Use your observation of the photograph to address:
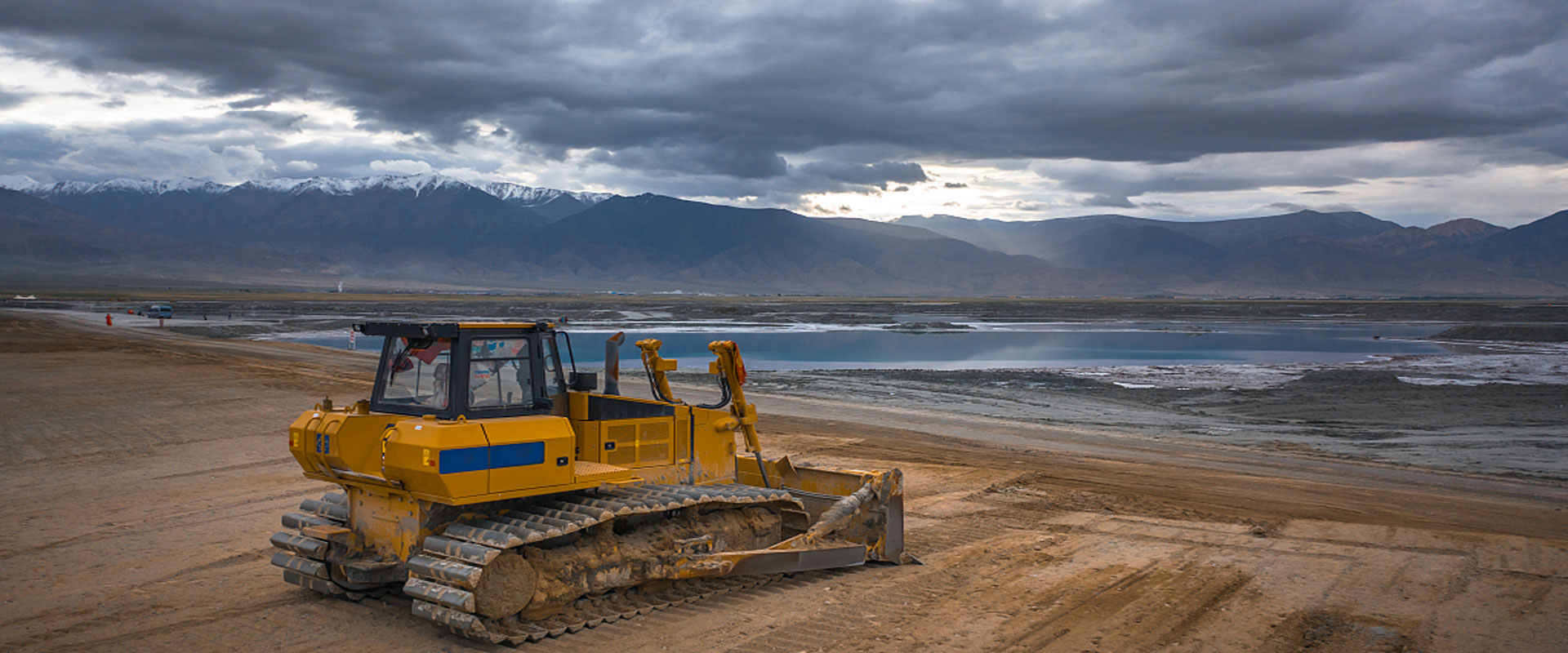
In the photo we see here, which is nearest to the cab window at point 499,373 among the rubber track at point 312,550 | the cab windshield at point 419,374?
the cab windshield at point 419,374

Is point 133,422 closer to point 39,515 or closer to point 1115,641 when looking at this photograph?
point 39,515

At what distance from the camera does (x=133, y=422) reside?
1673 centimetres

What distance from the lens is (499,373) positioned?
23.2 ft

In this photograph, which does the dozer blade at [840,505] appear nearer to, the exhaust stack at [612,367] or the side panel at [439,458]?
the exhaust stack at [612,367]

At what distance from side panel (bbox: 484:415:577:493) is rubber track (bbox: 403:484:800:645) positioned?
243mm

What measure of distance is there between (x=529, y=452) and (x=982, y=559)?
4.56m

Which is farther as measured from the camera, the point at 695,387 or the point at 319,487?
the point at 695,387

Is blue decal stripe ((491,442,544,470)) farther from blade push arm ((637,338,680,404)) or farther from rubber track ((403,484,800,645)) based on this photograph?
blade push arm ((637,338,680,404))

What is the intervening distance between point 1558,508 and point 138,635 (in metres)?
15.5

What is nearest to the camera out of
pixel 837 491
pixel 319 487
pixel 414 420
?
pixel 414 420

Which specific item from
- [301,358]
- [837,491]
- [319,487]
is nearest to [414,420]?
[837,491]

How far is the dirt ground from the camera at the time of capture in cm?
697

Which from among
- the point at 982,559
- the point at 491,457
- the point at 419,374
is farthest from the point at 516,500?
the point at 982,559

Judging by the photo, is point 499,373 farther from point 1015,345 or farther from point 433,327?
point 1015,345
